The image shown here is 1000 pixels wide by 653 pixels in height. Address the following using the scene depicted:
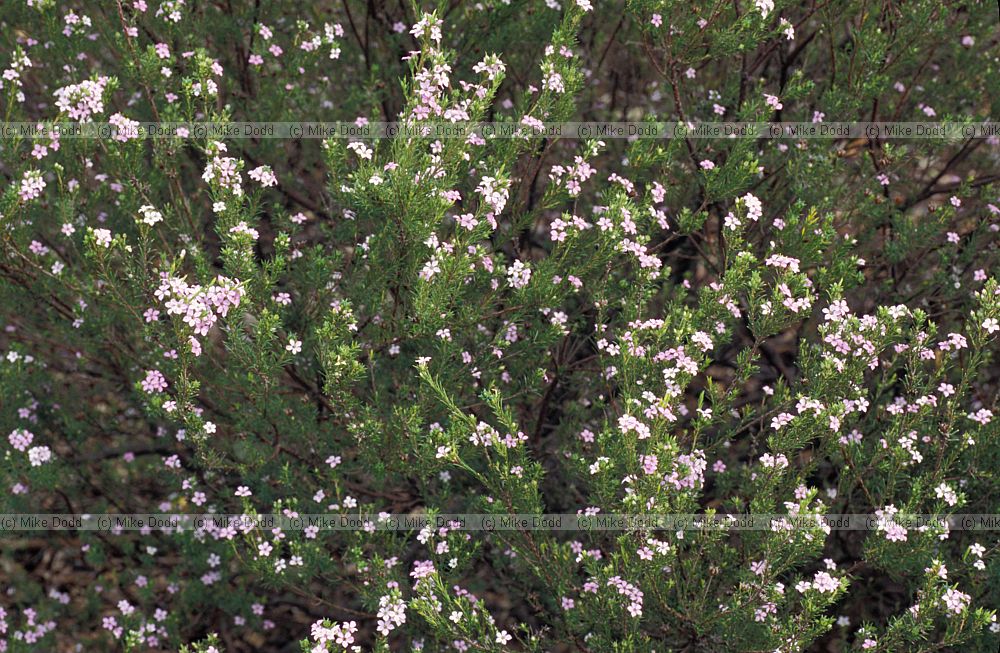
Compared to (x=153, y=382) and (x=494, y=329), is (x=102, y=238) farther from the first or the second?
(x=494, y=329)

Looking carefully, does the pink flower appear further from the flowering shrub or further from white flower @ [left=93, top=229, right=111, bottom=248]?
white flower @ [left=93, top=229, right=111, bottom=248]

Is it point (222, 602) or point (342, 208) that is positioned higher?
point (342, 208)

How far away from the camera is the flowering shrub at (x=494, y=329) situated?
3492mm

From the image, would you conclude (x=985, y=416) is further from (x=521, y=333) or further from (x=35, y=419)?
(x=35, y=419)

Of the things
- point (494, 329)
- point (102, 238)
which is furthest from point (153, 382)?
point (494, 329)

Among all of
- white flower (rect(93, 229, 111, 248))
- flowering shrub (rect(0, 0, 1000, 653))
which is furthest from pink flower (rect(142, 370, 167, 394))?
white flower (rect(93, 229, 111, 248))

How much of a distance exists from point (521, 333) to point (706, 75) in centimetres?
220

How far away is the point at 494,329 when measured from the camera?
442 centimetres

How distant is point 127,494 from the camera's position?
540cm

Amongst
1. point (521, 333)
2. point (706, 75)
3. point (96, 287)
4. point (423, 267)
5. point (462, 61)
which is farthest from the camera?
point (706, 75)

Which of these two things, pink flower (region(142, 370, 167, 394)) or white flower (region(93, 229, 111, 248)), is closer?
white flower (region(93, 229, 111, 248))

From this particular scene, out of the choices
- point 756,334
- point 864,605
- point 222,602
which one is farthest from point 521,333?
point 864,605

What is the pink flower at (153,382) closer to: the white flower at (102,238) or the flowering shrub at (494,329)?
the flowering shrub at (494,329)

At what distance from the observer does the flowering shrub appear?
3.49m
